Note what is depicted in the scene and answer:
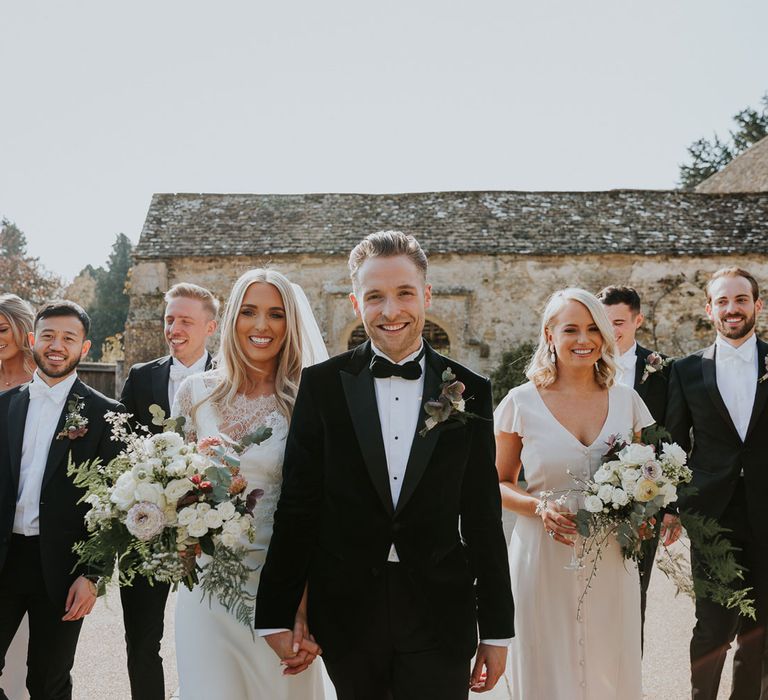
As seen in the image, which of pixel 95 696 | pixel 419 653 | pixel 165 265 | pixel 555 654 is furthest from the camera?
pixel 165 265

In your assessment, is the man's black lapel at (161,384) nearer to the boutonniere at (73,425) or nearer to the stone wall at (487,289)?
the boutonniere at (73,425)

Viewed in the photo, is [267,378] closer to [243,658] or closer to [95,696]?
[243,658]

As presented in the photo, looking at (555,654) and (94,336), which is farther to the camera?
(94,336)

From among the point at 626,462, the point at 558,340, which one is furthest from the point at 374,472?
the point at 558,340

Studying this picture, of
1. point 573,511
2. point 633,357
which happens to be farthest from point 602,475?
point 633,357

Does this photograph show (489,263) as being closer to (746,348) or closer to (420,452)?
(746,348)

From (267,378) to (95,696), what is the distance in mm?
2962

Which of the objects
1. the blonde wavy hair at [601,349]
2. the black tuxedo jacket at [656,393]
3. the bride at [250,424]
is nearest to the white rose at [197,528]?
the bride at [250,424]

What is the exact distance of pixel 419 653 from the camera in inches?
99.5

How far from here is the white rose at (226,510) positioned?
2621 mm

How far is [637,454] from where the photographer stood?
3.22m

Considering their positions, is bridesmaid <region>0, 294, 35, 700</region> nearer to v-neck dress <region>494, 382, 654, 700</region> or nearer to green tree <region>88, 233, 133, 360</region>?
v-neck dress <region>494, 382, 654, 700</region>

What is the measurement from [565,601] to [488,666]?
3.30ft

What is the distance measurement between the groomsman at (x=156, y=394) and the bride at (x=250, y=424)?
92 centimetres
